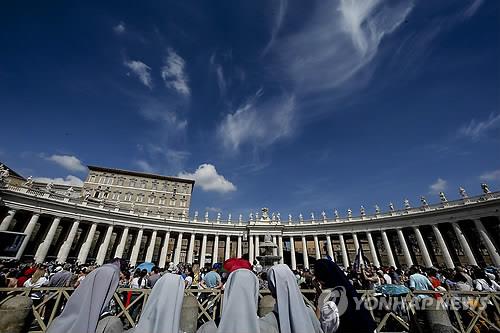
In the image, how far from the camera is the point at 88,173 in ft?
160

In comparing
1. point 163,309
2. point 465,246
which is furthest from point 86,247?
point 465,246

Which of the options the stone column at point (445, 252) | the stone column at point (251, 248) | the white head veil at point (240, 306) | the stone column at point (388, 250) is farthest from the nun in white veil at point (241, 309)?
the stone column at point (251, 248)

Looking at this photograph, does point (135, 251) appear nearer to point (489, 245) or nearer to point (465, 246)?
point (465, 246)

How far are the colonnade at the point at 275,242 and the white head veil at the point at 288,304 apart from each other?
28.2 metres

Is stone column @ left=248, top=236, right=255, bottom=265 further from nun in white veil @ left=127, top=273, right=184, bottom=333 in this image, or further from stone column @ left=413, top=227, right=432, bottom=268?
nun in white veil @ left=127, top=273, right=184, bottom=333

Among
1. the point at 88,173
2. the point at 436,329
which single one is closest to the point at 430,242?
the point at 436,329

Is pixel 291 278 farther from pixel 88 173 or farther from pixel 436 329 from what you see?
pixel 88 173

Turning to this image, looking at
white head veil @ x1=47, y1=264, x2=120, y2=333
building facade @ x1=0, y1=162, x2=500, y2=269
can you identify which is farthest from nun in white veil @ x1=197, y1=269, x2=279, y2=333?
building facade @ x1=0, y1=162, x2=500, y2=269

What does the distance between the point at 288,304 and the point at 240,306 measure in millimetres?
723

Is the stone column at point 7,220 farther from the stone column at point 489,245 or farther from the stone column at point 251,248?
the stone column at point 489,245

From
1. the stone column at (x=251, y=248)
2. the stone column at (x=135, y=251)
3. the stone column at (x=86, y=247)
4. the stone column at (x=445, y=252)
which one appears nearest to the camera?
the stone column at (x=445, y=252)

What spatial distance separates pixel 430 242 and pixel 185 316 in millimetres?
47739

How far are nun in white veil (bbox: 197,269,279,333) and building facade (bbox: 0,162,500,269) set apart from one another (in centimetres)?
2265

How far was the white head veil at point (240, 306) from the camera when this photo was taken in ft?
8.38
